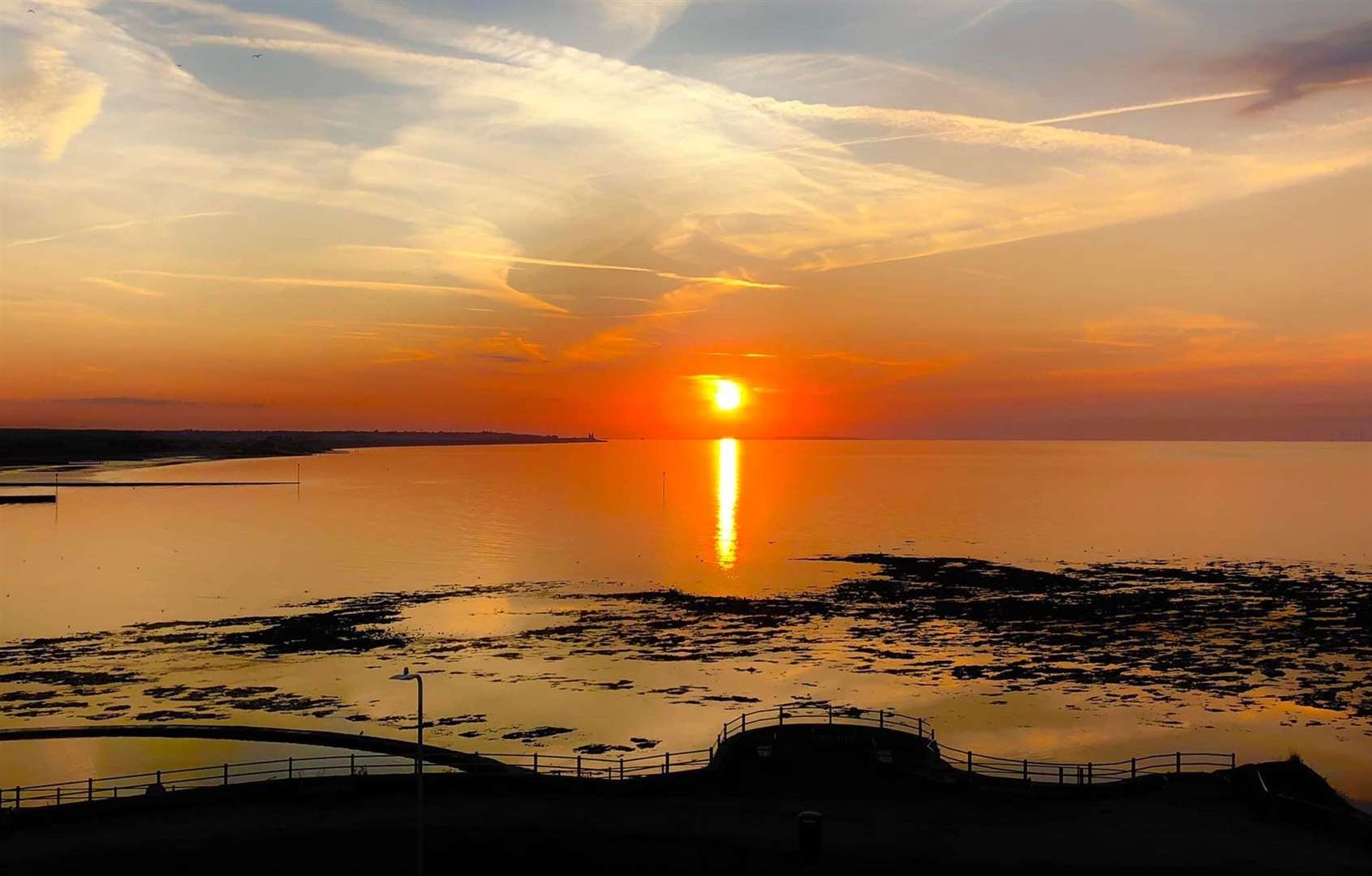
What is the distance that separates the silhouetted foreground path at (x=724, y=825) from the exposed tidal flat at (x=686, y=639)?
16.0 meters

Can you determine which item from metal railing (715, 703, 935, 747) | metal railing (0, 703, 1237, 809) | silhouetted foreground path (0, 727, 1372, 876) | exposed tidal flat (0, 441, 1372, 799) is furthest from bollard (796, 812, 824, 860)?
exposed tidal flat (0, 441, 1372, 799)

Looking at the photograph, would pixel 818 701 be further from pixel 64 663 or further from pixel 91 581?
pixel 91 581

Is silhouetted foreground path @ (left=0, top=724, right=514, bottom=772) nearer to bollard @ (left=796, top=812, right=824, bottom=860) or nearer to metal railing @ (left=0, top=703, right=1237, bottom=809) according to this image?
metal railing @ (left=0, top=703, right=1237, bottom=809)

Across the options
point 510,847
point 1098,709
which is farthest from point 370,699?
point 1098,709

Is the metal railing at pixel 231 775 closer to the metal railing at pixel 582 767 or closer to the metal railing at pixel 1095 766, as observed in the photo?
the metal railing at pixel 582 767

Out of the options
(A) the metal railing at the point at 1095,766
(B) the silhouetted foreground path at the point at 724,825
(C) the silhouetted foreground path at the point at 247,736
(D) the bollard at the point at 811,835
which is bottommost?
(A) the metal railing at the point at 1095,766

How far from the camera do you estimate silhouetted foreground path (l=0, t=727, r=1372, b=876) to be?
1270 inches

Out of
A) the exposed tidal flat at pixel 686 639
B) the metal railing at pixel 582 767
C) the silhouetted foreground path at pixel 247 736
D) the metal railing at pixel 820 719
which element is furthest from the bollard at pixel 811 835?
the exposed tidal flat at pixel 686 639

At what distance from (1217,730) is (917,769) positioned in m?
26.9

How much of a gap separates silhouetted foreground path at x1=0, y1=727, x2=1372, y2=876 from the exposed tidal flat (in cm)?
1598

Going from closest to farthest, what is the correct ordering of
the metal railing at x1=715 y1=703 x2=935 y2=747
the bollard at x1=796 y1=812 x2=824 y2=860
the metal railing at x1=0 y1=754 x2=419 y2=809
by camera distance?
the bollard at x1=796 y1=812 x2=824 y2=860 → the metal railing at x1=0 y1=754 x2=419 y2=809 → the metal railing at x1=715 y1=703 x2=935 y2=747

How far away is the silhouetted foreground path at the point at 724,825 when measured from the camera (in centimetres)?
3225

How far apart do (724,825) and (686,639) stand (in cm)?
4723

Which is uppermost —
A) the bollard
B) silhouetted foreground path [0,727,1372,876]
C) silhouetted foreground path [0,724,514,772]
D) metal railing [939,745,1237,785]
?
the bollard
